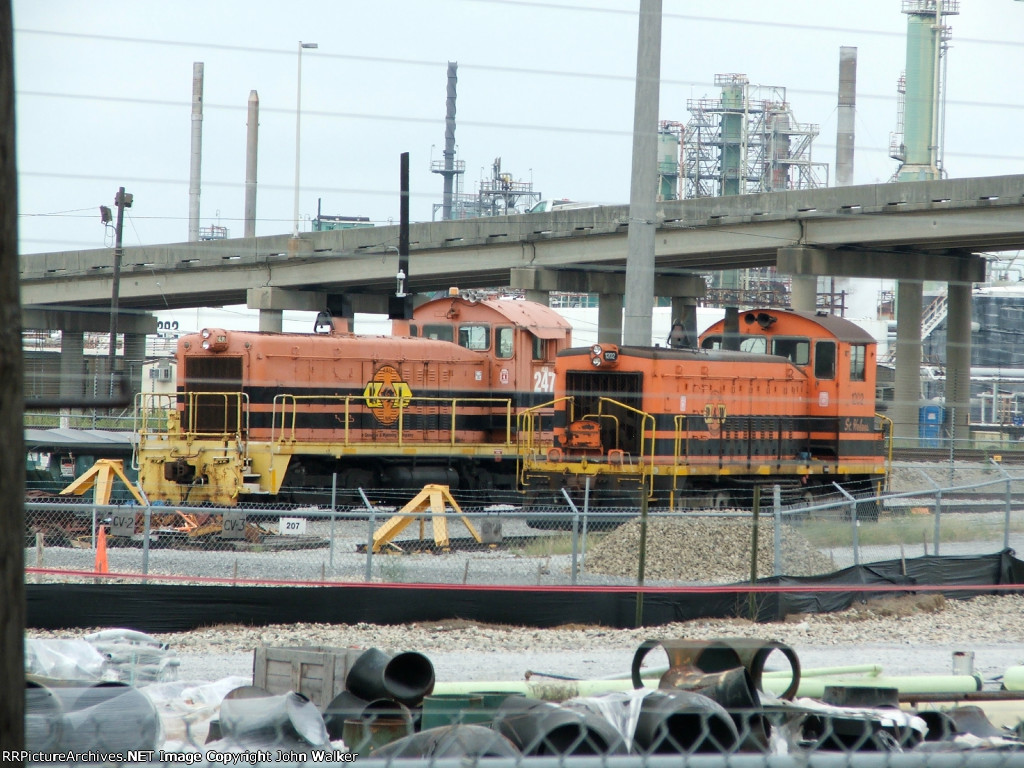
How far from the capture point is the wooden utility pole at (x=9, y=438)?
2.65m

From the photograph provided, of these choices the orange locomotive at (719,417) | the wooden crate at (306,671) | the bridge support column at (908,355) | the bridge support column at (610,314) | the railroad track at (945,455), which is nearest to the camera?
the wooden crate at (306,671)

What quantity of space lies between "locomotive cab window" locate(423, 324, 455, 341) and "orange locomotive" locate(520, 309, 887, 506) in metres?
2.10

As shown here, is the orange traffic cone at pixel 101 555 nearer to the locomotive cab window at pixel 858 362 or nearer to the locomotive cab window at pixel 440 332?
the locomotive cab window at pixel 440 332

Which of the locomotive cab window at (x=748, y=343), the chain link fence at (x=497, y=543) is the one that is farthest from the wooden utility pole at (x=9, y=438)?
the locomotive cab window at (x=748, y=343)

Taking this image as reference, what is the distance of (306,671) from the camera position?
21.0 ft

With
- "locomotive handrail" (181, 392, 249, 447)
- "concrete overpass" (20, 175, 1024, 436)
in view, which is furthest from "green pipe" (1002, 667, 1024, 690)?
"locomotive handrail" (181, 392, 249, 447)

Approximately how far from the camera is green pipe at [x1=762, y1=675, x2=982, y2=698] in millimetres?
6980

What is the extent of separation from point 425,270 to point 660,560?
1015 centimetres

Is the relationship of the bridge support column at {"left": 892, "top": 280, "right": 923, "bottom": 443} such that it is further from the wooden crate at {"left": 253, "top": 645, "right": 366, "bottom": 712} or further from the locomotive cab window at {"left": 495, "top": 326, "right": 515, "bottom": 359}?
the wooden crate at {"left": 253, "top": 645, "right": 366, "bottom": 712}

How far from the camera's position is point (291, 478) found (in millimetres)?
18047

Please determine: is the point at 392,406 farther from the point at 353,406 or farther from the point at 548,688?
the point at 548,688

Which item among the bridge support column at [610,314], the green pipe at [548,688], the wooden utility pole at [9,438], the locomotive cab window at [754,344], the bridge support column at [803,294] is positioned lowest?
the green pipe at [548,688]

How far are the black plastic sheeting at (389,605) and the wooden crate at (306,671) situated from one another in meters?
3.69

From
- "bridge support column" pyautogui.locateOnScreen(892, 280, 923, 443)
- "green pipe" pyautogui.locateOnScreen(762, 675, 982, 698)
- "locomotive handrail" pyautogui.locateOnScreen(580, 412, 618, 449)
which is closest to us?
"green pipe" pyautogui.locateOnScreen(762, 675, 982, 698)
